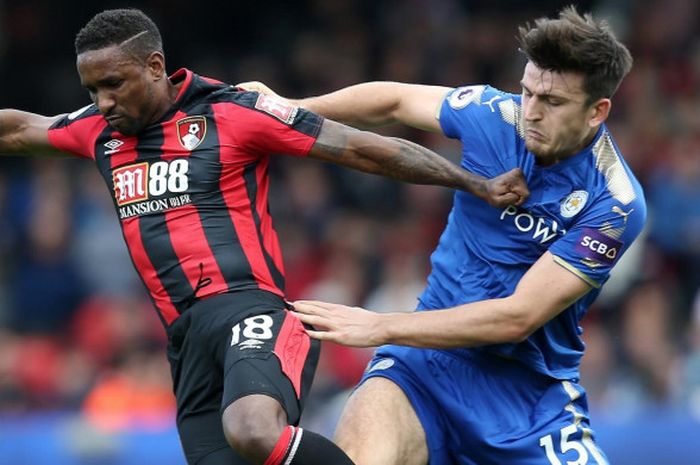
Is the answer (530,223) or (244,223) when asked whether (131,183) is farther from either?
(530,223)

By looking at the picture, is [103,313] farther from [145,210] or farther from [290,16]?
[145,210]

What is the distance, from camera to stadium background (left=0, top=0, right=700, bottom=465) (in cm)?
907

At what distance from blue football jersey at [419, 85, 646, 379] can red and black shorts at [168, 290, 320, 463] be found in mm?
714

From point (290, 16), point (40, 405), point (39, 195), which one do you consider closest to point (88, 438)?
point (40, 405)

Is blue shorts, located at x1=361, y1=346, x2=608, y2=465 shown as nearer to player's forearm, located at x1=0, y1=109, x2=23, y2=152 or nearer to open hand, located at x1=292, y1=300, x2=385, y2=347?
open hand, located at x1=292, y1=300, x2=385, y2=347

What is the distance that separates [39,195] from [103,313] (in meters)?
1.25

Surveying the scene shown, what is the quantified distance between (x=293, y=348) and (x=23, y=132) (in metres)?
1.52

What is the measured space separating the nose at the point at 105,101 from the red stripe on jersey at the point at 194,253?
0.47m

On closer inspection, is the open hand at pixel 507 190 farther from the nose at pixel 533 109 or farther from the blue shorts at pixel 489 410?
the blue shorts at pixel 489 410

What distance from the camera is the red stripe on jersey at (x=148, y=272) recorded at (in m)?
5.23

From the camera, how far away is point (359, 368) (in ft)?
31.0

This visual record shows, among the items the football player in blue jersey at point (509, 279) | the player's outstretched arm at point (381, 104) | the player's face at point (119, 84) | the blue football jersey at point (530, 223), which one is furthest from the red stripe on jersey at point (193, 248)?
the blue football jersey at point (530, 223)

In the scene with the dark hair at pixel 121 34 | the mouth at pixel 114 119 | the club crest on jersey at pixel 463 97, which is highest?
the dark hair at pixel 121 34

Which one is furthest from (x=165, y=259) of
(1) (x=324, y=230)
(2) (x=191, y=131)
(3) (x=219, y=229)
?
(1) (x=324, y=230)
